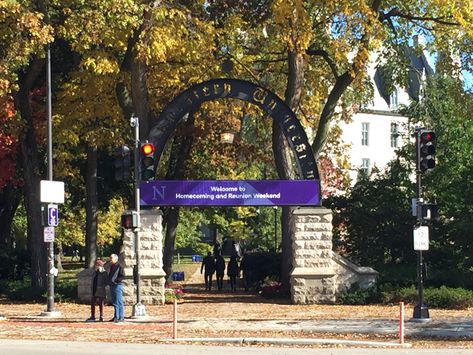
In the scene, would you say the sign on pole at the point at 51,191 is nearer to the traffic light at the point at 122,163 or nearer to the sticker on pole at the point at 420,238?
the traffic light at the point at 122,163

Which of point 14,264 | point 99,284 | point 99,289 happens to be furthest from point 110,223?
point 99,289

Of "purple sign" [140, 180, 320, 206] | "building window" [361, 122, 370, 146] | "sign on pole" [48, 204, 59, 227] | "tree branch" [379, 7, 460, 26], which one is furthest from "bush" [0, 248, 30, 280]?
"building window" [361, 122, 370, 146]

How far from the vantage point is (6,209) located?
4028 centimetres

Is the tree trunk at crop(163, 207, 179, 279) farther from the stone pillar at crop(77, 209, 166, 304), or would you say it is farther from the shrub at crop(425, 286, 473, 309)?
the shrub at crop(425, 286, 473, 309)

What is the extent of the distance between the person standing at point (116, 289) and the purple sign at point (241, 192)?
16.7ft

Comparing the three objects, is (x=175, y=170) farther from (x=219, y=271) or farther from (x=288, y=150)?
(x=288, y=150)

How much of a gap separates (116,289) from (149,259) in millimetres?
5034

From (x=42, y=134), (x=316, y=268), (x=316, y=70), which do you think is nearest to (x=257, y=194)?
(x=316, y=268)

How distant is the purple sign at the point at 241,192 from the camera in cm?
2681

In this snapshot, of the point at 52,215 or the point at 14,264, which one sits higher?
the point at 52,215

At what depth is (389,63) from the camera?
32.3m

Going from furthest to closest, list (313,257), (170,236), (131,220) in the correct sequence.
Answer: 1. (170,236)
2. (313,257)
3. (131,220)

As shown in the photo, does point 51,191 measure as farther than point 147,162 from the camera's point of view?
Yes

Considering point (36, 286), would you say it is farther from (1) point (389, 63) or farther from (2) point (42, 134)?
(1) point (389, 63)
